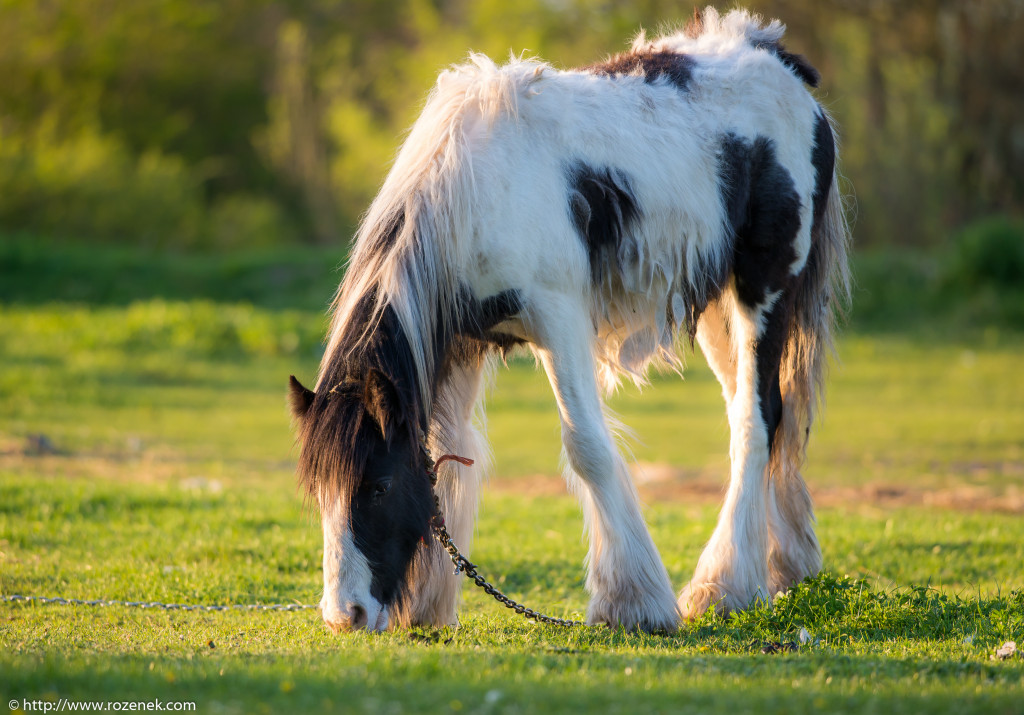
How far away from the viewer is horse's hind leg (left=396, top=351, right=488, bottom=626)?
14.1 feet

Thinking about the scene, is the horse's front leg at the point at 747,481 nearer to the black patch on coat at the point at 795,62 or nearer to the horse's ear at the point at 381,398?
the black patch on coat at the point at 795,62

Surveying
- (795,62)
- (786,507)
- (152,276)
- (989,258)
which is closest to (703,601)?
(786,507)

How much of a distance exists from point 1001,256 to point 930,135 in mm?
6707

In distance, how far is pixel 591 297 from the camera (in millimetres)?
4371

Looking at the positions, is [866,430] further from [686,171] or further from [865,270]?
[686,171]

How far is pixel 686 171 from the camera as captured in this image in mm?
4434

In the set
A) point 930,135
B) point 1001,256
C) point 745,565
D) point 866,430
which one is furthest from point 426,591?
point 930,135

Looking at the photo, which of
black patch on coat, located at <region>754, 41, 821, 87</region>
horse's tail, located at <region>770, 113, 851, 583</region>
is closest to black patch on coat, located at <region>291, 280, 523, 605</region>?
horse's tail, located at <region>770, 113, 851, 583</region>

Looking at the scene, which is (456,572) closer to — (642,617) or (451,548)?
(451,548)

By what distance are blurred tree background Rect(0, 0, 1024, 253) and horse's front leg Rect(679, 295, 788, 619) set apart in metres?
12.5

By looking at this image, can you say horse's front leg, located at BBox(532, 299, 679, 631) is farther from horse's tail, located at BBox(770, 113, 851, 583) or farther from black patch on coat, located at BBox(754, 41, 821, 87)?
black patch on coat, located at BBox(754, 41, 821, 87)

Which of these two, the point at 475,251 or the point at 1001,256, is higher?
the point at 1001,256

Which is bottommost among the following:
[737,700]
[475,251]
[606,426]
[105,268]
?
[737,700]

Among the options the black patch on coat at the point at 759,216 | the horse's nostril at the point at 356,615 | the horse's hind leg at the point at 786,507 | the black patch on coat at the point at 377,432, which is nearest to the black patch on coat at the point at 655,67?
the black patch on coat at the point at 759,216
